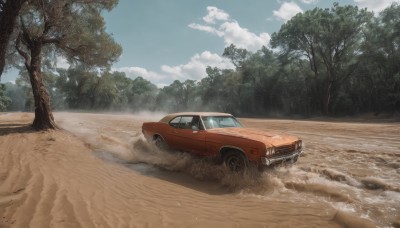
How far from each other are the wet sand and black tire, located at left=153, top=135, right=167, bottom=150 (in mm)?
222

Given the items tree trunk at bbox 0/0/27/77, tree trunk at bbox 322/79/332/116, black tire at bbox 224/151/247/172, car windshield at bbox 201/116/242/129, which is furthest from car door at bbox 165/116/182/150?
tree trunk at bbox 322/79/332/116

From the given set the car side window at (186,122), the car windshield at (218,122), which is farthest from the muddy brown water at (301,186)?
the car windshield at (218,122)

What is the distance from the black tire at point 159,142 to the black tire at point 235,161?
2578mm

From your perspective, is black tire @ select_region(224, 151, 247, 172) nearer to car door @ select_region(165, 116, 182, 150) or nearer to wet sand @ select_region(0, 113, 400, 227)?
wet sand @ select_region(0, 113, 400, 227)

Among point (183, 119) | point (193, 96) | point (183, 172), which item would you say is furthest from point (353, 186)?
point (193, 96)

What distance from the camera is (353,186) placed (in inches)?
226

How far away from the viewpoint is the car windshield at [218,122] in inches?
289

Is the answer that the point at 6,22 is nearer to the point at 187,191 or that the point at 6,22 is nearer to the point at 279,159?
the point at 187,191

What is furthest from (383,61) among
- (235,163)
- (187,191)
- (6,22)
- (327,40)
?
(6,22)

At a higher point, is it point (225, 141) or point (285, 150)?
point (225, 141)

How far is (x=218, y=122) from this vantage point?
24.7ft

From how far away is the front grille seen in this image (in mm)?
6025

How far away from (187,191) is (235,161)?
1364 millimetres

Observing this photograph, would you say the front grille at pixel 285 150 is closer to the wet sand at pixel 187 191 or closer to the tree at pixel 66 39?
the wet sand at pixel 187 191
